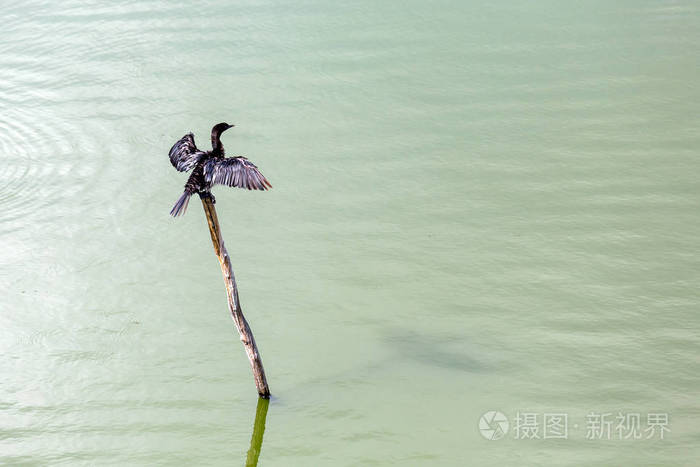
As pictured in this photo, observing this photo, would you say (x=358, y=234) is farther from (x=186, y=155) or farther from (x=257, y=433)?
(x=186, y=155)

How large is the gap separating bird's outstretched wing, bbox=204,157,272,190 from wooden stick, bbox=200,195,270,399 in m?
0.08

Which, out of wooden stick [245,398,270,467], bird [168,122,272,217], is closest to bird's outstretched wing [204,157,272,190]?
bird [168,122,272,217]

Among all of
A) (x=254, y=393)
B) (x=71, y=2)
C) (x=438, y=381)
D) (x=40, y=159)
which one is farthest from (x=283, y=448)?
(x=71, y=2)

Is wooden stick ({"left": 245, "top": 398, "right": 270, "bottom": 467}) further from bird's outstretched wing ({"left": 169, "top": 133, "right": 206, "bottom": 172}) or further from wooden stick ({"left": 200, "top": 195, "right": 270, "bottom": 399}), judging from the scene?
bird's outstretched wing ({"left": 169, "top": 133, "right": 206, "bottom": 172})

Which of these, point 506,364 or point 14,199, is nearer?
point 506,364

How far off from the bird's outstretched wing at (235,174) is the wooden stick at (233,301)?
0.27 feet

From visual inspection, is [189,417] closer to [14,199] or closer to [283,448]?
[283,448]

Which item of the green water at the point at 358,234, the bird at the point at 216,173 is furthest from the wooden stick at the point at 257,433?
the bird at the point at 216,173

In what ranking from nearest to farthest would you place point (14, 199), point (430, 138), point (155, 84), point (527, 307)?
point (527, 307) → point (14, 199) → point (430, 138) → point (155, 84)

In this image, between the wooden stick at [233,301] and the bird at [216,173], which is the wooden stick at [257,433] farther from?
the bird at [216,173]

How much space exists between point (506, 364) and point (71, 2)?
5.00 meters

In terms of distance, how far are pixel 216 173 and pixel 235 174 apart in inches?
2.5

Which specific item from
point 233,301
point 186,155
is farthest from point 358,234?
point 186,155

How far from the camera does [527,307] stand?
11.6ft
